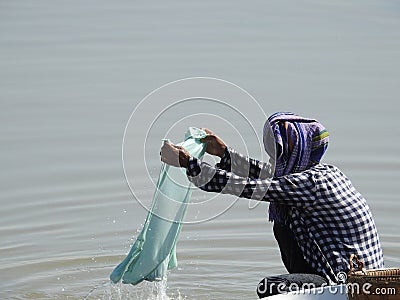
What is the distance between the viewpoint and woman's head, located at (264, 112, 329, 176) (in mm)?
4195

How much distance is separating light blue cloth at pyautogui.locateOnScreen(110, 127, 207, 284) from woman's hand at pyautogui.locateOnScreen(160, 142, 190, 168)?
0.29 m

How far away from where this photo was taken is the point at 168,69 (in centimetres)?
1020

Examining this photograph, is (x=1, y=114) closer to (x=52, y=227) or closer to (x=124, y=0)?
(x=52, y=227)

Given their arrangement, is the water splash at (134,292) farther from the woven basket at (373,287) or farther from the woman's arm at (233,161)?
the woven basket at (373,287)

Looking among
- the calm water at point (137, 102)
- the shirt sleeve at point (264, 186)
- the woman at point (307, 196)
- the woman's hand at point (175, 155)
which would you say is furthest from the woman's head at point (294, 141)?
the calm water at point (137, 102)

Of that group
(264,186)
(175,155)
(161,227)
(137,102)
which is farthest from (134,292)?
(137,102)

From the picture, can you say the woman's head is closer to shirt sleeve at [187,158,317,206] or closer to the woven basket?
shirt sleeve at [187,158,317,206]

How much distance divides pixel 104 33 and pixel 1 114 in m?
3.67

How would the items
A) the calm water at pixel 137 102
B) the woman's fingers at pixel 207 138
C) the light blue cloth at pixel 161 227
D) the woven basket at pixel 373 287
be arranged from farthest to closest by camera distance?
1. the calm water at pixel 137 102
2. the woman's fingers at pixel 207 138
3. the light blue cloth at pixel 161 227
4. the woven basket at pixel 373 287

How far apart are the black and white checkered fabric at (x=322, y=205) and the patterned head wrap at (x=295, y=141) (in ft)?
0.24

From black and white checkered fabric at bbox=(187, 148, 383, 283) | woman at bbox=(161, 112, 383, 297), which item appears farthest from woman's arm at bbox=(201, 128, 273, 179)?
black and white checkered fabric at bbox=(187, 148, 383, 283)

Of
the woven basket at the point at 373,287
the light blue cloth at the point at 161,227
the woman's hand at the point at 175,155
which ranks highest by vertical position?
the woman's hand at the point at 175,155

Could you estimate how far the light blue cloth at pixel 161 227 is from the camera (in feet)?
14.6

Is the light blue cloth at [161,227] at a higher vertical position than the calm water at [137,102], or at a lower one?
higher
